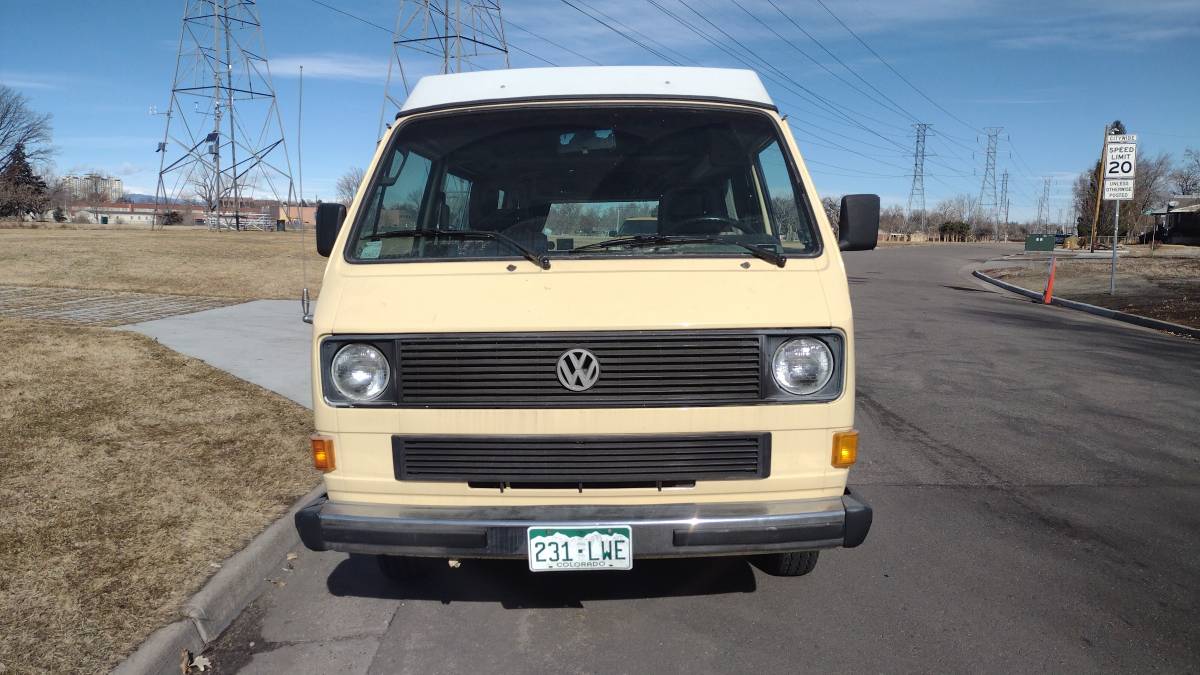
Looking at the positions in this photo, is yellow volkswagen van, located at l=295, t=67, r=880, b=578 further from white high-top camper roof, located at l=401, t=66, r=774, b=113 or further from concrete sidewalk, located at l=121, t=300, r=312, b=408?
concrete sidewalk, located at l=121, t=300, r=312, b=408

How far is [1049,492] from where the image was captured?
211 inches

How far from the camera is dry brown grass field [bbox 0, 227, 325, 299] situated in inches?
621

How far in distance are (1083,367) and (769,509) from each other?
8371mm

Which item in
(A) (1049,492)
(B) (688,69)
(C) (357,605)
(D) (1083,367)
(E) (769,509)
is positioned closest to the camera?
(E) (769,509)

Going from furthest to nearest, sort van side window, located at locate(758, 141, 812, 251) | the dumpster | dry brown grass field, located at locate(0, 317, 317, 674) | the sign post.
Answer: the dumpster < the sign post < van side window, located at locate(758, 141, 812, 251) < dry brown grass field, located at locate(0, 317, 317, 674)

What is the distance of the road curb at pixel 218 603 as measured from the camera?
3203 mm

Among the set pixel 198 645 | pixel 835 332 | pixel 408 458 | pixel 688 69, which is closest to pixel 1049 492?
pixel 835 332

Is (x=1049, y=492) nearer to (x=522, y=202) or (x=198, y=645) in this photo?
(x=522, y=202)

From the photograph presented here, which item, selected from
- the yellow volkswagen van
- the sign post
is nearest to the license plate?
the yellow volkswagen van

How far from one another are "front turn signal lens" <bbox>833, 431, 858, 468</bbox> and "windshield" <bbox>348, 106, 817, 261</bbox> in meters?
1.02

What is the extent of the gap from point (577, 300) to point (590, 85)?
134 centimetres

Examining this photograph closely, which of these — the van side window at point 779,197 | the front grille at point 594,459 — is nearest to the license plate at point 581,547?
the front grille at point 594,459

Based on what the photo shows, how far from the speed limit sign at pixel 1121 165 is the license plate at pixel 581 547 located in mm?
20218

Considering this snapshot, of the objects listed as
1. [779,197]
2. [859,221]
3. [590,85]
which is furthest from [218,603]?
[859,221]
